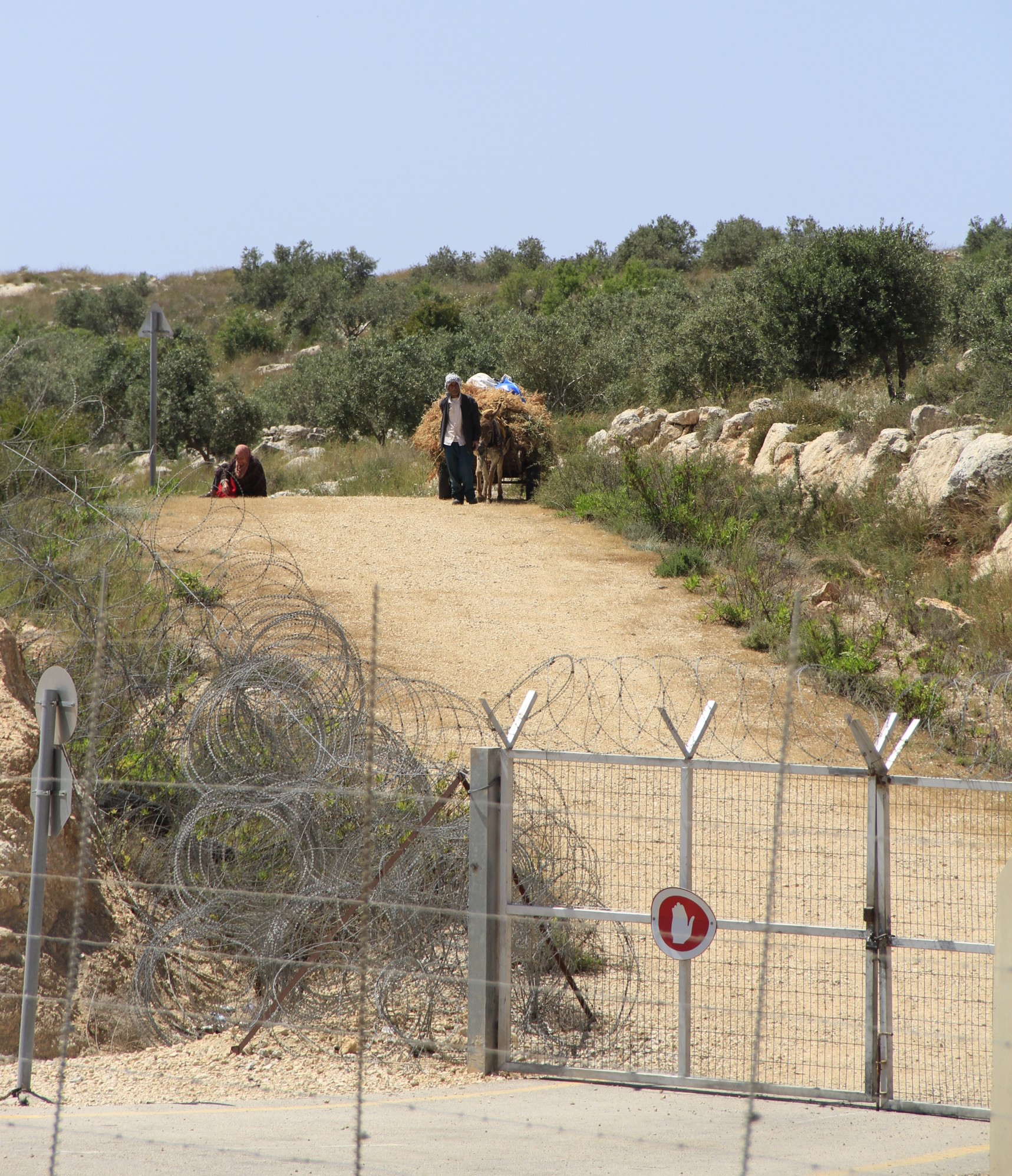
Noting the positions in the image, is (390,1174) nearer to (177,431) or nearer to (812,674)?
(812,674)

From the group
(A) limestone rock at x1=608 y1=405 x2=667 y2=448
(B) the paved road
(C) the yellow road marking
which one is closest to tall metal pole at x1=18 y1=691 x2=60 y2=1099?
(B) the paved road

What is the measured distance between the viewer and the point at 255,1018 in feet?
17.9

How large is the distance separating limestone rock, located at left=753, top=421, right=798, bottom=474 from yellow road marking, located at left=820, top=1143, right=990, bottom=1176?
43.4ft

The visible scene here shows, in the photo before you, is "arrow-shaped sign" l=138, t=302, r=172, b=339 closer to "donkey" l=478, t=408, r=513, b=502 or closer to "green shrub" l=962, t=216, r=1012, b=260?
"donkey" l=478, t=408, r=513, b=502

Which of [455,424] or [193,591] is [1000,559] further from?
[193,591]

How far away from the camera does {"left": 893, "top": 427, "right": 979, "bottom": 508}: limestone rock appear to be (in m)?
14.5

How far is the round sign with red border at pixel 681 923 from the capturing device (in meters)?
4.82

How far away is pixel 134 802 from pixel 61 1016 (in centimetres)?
172

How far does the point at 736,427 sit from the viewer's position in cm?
1833

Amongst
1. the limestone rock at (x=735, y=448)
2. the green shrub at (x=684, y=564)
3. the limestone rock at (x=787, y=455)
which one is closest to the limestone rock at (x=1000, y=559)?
the green shrub at (x=684, y=564)

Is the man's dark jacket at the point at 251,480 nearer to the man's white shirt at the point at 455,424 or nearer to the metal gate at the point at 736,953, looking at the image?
the man's white shirt at the point at 455,424

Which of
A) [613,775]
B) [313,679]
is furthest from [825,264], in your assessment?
[313,679]

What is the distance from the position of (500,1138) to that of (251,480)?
13912 mm

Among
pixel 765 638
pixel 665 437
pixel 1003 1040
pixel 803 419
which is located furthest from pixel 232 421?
pixel 1003 1040
